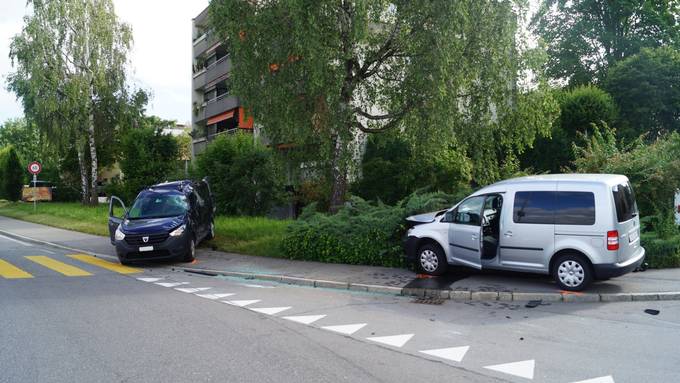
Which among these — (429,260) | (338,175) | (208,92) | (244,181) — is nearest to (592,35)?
(244,181)

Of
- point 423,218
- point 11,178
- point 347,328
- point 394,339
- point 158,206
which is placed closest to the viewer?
point 394,339

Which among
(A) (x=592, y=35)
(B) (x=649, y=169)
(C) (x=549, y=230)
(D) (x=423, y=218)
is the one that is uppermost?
(A) (x=592, y=35)

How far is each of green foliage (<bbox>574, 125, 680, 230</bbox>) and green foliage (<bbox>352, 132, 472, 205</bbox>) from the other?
6584mm

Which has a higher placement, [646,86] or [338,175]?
[646,86]

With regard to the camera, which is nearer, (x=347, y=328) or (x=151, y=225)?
(x=347, y=328)

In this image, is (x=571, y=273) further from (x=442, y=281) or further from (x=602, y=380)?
(x=602, y=380)

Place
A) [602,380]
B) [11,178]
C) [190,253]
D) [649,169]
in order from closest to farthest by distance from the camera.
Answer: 1. [602,380]
2. [649,169]
3. [190,253]
4. [11,178]

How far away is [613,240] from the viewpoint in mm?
8445

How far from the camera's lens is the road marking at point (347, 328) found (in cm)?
677

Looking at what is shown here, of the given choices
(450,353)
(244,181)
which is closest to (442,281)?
(450,353)

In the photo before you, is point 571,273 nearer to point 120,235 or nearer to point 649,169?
point 649,169

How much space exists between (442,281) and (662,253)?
482 centimetres

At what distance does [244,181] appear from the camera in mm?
21312

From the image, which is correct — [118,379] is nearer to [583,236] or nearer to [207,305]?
[207,305]
